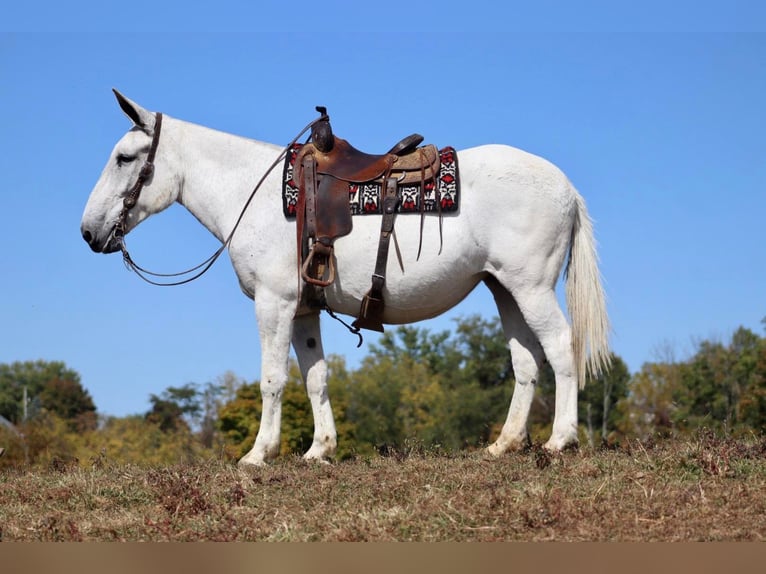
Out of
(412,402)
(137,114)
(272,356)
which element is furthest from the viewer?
(412,402)

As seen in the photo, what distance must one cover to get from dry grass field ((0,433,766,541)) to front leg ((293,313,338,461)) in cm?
69

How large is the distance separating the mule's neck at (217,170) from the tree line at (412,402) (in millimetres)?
32909

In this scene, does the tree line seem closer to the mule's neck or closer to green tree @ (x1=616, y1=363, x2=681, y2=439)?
green tree @ (x1=616, y1=363, x2=681, y2=439)

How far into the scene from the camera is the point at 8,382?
3819 inches

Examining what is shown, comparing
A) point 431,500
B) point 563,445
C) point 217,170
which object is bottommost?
point 431,500

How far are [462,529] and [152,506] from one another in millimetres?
2690

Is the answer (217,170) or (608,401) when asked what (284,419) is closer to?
(608,401)

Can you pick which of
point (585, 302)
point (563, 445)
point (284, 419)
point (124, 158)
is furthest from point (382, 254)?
point (284, 419)

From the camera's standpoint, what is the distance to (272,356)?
31.4 feet

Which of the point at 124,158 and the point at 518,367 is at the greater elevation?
the point at 124,158

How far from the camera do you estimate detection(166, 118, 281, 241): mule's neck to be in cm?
1011

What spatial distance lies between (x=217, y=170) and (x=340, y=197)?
5.60ft

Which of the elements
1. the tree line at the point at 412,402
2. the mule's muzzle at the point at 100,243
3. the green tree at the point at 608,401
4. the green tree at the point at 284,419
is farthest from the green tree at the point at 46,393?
the mule's muzzle at the point at 100,243

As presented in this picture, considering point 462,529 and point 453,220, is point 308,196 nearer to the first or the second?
point 453,220
